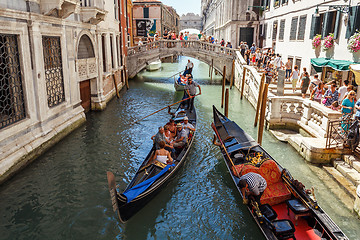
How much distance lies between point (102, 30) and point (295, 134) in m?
8.69

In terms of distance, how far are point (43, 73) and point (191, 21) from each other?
80179 millimetres

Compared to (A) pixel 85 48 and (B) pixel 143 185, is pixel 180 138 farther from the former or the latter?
(A) pixel 85 48

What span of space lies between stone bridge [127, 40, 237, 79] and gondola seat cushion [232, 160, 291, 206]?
44.1 ft

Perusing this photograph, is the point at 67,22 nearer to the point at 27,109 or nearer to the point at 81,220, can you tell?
the point at 27,109

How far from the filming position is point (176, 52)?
19.1 meters

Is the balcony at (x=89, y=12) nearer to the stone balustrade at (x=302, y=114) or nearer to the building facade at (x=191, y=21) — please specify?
the stone balustrade at (x=302, y=114)

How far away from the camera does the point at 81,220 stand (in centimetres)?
495

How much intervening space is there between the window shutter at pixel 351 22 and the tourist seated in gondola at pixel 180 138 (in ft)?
20.9

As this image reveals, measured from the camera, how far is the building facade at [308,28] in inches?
376

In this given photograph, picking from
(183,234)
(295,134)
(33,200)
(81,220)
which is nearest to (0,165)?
(33,200)

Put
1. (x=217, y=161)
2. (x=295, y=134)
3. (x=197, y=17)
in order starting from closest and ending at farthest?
(x=217, y=161) → (x=295, y=134) → (x=197, y=17)

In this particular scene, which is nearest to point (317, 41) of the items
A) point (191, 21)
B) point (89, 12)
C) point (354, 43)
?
point (354, 43)

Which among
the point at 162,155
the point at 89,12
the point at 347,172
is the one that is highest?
the point at 89,12

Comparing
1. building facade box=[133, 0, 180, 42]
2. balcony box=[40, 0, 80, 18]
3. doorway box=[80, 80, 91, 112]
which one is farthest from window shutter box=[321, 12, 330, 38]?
building facade box=[133, 0, 180, 42]
